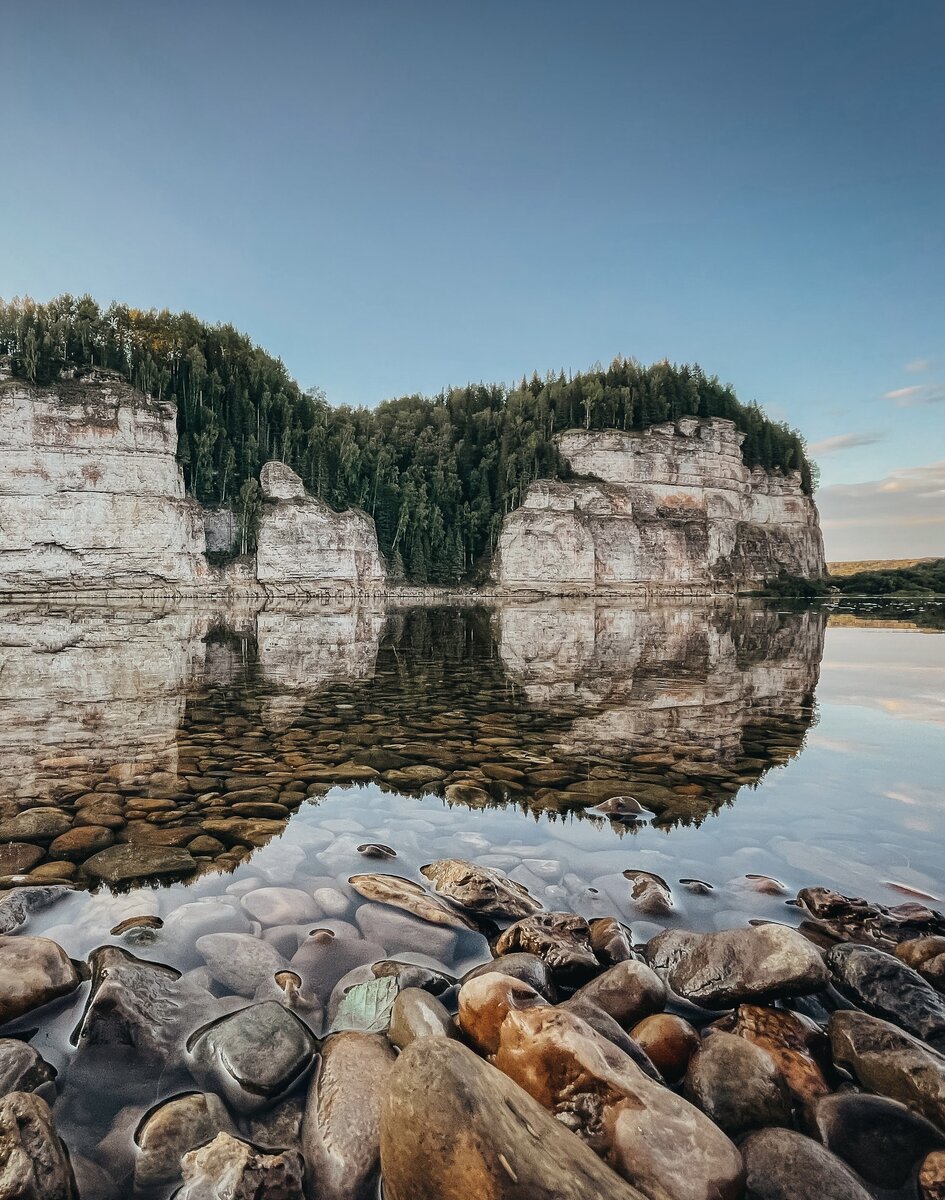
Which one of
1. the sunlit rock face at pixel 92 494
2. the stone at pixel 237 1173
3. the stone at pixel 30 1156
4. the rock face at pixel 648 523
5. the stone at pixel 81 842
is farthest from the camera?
the rock face at pixel 648 523

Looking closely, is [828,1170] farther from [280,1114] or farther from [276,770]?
[276,770]

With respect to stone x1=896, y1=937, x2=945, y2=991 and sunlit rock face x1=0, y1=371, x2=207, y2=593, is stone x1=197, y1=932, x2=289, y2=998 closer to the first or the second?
stone x1=896, y1=937, x2=945, y2=991

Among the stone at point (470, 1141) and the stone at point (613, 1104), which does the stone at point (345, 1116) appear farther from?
the stone at point (613, 1104)

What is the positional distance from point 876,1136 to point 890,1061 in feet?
1.38

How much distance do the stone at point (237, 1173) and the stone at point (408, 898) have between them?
1.77 m

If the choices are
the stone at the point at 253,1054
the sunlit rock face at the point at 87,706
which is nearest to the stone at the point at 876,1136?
the stone at the point at 253,1054

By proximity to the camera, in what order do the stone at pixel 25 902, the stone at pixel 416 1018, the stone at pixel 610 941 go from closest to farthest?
1. the stone at pixel 416 1018
2. the stone at pixel 610 941
3. the stone at pixel 25 902

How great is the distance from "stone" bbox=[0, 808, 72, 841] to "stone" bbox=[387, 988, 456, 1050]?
382 centimetres

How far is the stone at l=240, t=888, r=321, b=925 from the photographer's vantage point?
4062mm

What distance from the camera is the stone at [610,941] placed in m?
3.74

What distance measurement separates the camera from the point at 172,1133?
2461mm

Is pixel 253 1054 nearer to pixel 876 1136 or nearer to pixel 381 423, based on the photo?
pixel 876 1136

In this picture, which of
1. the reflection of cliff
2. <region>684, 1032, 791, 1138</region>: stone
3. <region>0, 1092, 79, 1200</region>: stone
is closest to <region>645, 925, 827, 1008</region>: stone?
<region>684, 1032, 791, 1138</region>: stone

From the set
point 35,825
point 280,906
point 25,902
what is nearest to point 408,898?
point 280,906
